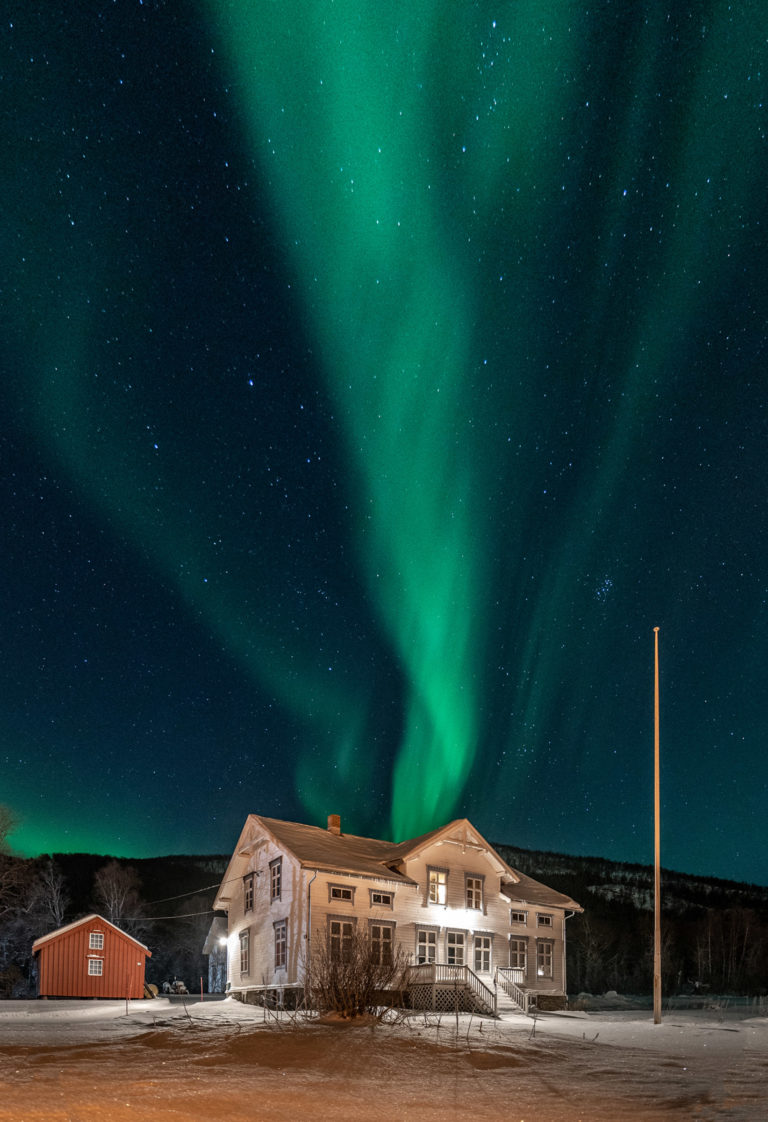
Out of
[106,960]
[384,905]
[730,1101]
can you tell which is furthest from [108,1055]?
[106,960]

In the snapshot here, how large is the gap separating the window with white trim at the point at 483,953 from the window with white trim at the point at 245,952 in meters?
9.19

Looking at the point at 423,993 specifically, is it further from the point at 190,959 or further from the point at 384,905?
the point at 190,959

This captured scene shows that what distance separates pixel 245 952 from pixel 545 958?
1350 centimetres

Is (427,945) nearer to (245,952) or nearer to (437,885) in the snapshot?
(437,885)

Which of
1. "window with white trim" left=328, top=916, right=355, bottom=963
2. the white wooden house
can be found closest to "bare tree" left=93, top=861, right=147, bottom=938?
the white wooden house

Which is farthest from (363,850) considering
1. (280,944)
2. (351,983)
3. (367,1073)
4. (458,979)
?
(367,1073)

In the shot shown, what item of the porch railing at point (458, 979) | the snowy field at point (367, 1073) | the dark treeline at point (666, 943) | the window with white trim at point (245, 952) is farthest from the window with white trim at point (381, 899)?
the dark treeline at point (666, 943)

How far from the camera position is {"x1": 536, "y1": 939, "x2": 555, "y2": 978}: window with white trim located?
1623 inches

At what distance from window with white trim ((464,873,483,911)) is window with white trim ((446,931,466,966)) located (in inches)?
52.3

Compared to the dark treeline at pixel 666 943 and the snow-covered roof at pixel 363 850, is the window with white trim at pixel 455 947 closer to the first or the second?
the snow-covered roof at pixel 363 850

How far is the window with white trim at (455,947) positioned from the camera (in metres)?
36.9

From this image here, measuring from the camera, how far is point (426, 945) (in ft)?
118

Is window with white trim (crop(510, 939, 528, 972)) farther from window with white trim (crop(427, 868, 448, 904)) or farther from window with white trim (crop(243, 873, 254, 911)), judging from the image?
window with white trim (crop(243, 873, 254, 911))

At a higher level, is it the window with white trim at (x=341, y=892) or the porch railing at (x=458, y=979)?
the window with white trim at (x=341, y=892)
